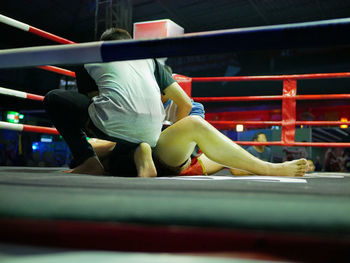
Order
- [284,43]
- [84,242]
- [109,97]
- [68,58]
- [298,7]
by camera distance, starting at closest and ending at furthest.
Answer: [84,242]
[284,43]
[68,58]
[109,97]
[298,7]

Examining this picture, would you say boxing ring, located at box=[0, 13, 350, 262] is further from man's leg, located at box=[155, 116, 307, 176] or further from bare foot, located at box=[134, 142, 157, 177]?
man's leg, located at box=[155, 116, 307, 176]

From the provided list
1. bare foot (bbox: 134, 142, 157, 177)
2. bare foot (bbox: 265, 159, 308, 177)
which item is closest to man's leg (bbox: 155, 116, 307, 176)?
bare foot (bbox: 265, 159, 308, 177)

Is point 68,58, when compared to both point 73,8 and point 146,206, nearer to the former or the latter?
point 146,206

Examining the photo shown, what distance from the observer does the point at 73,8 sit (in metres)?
7.48

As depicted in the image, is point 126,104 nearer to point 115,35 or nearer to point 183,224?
point 115,35

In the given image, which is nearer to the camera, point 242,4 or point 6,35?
point 242,4

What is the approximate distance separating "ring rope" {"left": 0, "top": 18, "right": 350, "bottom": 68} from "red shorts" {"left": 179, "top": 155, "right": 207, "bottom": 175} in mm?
864

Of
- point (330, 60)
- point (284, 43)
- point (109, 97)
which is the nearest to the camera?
point (284, 43)

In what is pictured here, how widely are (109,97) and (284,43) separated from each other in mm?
677

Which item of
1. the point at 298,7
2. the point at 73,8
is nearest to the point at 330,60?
the point at 298,7

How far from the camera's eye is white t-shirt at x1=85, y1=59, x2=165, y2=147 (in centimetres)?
114

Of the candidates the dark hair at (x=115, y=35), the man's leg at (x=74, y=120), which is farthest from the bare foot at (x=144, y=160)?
the dark hair at (x=115, y=35)

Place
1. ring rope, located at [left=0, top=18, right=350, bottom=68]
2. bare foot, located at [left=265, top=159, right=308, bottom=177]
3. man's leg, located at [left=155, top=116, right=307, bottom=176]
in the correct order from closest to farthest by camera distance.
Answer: ring rope, located at [left=0, top=18, right=350, bottom=68]
man's leg, located at [left=155, top=116, right=307, bottom=176]
bare foot, located at [left=265, top=159, right=308, bottom=177]

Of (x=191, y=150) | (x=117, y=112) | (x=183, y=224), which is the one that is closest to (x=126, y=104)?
(x=117, y=112)
